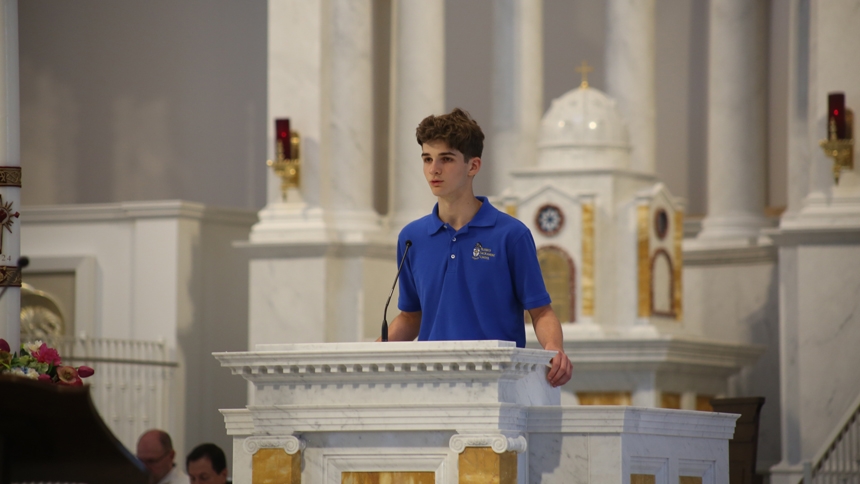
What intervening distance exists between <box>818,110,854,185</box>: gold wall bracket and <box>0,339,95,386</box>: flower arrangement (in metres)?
8.42

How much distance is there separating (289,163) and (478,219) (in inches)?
373

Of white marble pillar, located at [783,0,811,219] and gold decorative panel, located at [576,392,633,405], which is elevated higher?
white marble pillar, located at [783,0,811,219]

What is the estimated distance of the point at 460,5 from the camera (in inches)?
859

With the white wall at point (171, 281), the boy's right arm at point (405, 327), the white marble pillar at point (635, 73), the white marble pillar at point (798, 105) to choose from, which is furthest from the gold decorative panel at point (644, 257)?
the boy's right arm at point (405, 327)

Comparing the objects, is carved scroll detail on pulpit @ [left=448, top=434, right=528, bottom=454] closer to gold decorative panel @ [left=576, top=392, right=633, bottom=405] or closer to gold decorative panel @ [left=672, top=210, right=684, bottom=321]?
gold decorative panel @ [left=576, top=392, right=633, bottom=405]

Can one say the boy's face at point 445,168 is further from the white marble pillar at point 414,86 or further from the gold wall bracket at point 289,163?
the white marble pillar at point 414,86

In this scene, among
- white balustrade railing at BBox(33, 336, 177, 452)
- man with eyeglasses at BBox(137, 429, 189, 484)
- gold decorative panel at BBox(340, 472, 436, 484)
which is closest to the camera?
gold decorative panel at BBox(340, 472, 436, 484)

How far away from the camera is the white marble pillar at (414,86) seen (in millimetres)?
16953

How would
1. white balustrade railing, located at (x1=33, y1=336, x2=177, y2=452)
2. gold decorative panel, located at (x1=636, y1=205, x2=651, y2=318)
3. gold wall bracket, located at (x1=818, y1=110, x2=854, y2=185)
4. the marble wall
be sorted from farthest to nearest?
the marble wall
white balustrade railing, located at (x1=33, y1=336, x2=177, y2=452)
gold decorative panel, located at (x1=636, y1=205, x2=651, y2=318)
gold wall bracket, located at (x1=818, y1=110, x2=854, y2=185)

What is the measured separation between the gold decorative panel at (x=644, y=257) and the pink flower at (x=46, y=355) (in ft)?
27.7

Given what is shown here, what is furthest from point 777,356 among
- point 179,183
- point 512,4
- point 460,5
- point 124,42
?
point 124,42

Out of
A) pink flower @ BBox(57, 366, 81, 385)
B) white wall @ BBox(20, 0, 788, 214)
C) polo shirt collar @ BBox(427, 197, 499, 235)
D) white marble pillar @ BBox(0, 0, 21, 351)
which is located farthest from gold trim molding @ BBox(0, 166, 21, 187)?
white wall @ BBox(20, 0, 788, 214)

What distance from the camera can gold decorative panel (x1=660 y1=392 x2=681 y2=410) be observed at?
14.9 m

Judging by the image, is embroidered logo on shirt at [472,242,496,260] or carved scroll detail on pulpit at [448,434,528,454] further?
embroidered logo on shirt at [472,242,496,260]
